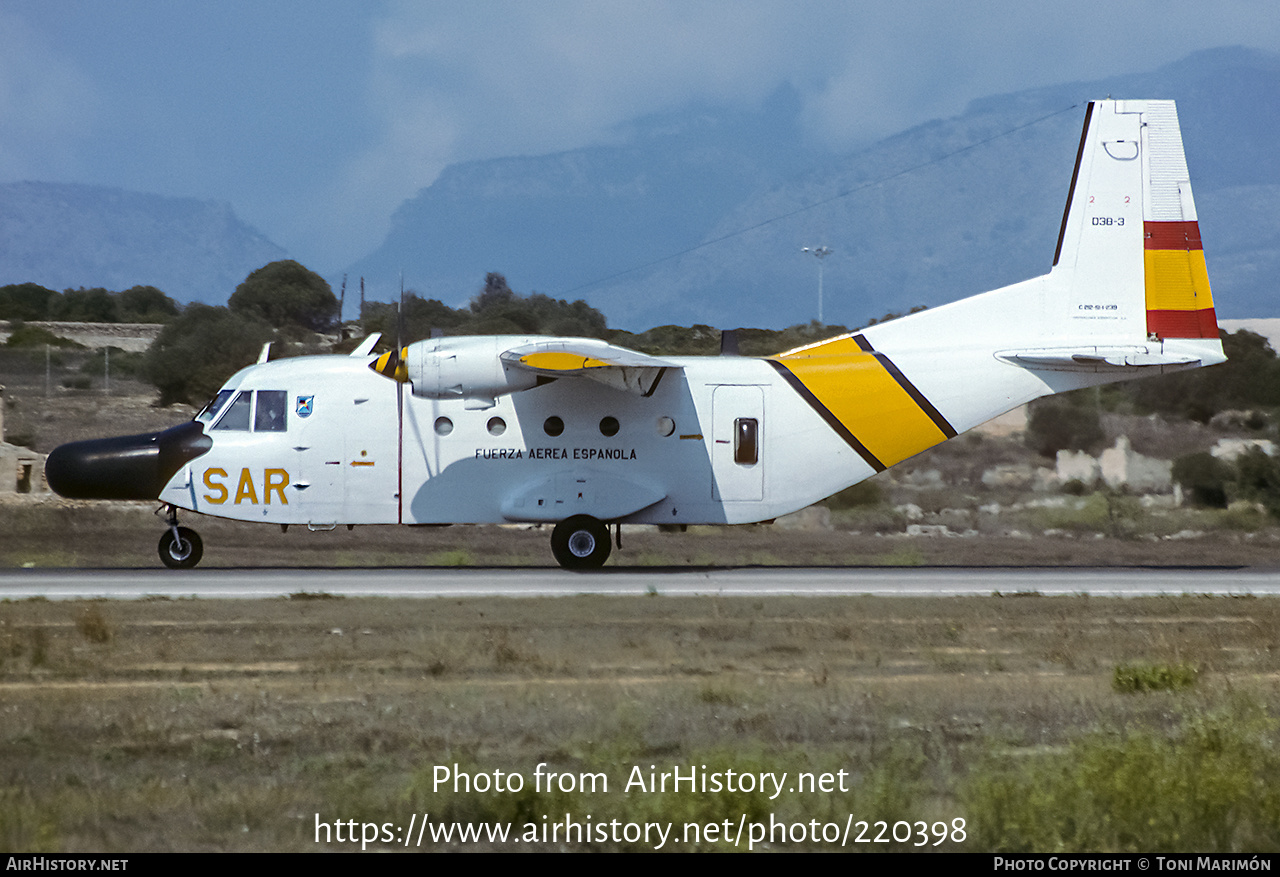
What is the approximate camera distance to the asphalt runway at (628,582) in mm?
16500

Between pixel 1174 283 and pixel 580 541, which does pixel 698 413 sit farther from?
pixel 1174 283

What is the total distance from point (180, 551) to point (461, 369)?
560 cm

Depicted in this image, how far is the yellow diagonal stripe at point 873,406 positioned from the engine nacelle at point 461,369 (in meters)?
4.48

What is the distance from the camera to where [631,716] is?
8828 mm

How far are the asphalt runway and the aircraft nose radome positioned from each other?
124 centimetres

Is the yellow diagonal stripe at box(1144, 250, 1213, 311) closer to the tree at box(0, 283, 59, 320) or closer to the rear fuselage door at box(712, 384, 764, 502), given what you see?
the rear fuselage door at box(712, 384, 764, 502)

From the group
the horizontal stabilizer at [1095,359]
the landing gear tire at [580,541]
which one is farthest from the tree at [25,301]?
Answer: the horizontal stabilizer at [1095,359]

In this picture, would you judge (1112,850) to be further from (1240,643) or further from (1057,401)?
(1057,401)

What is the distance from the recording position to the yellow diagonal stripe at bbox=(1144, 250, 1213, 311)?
19.4 meters

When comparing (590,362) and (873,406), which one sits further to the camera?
(873,406)

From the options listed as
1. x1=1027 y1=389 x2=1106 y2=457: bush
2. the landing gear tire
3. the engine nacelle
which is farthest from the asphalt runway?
x1=1027 y1=389 x2=1106 y2=457: bush

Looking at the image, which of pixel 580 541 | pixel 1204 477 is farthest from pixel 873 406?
pixel 1204 477
